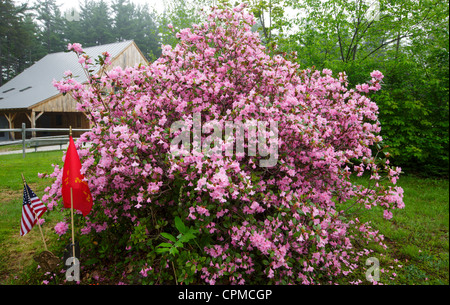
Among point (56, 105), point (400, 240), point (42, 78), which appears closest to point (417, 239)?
point (400, 240)

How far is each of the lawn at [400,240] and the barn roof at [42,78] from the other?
12.9m

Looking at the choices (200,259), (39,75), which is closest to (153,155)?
(200,259)

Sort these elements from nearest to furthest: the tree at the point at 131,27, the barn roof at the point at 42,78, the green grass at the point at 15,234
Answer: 1. the green grass at the point at 15,234
2. the barn roof at the point at 42,78
3. the tree at the point at 131,27

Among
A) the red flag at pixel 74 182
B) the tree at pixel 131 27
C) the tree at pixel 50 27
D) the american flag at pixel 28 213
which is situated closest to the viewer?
the red flag at pixel 74 182

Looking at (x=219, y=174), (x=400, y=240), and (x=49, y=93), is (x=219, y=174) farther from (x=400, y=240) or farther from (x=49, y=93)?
(x=49, y=93)

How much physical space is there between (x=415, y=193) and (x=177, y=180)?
5.69 metres

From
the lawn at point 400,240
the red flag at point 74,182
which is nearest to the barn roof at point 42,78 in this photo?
the lawn at point 400,240

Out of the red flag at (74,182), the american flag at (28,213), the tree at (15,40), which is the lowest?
the american flag at (28,213)

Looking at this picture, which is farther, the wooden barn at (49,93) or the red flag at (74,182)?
the wooden barn at (49,93)

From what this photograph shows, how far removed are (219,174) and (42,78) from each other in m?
22.5

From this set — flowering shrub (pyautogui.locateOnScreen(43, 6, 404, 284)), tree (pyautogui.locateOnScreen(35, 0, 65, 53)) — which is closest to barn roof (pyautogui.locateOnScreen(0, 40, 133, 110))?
tree (pyautogui.locateOnScreen(35, 0, 65, 53))

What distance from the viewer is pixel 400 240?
385 cm

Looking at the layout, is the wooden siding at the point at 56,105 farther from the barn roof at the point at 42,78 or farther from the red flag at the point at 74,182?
the red flag at the point at 74,182

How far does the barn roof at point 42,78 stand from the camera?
649 inches
